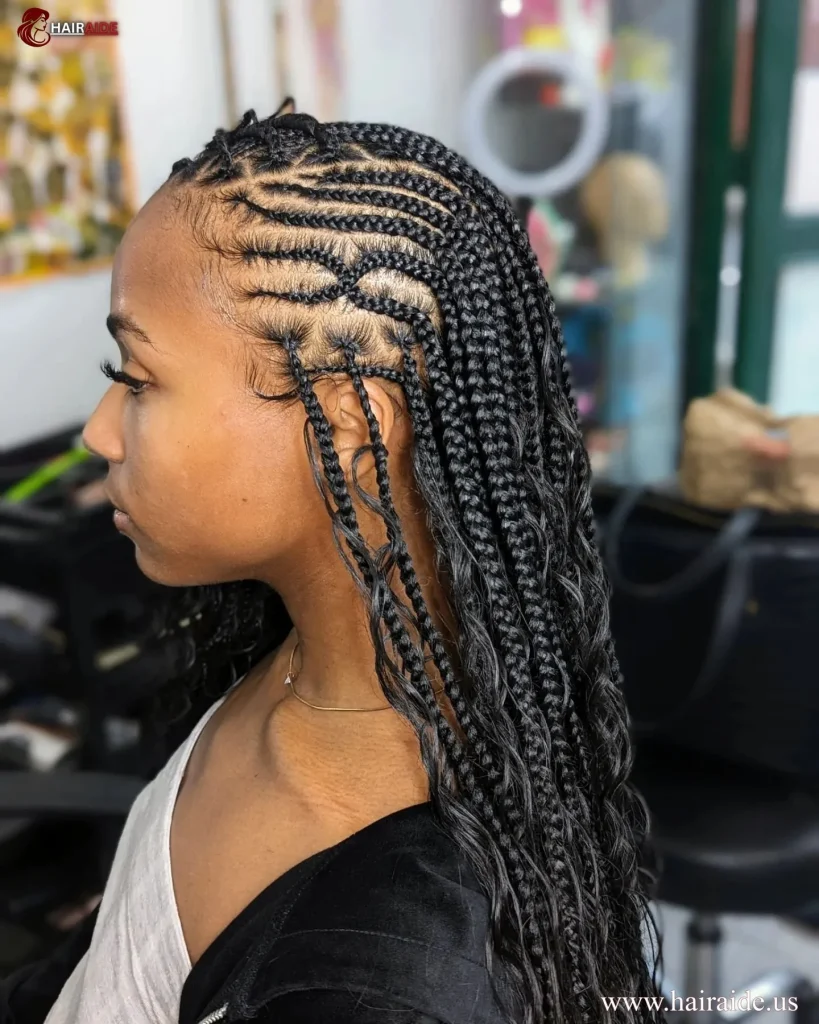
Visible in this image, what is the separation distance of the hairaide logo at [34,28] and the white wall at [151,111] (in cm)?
14

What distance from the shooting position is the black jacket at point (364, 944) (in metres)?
0.51

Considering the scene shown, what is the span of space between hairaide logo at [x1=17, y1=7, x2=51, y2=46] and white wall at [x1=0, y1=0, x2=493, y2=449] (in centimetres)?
14

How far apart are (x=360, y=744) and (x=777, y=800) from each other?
0.80m

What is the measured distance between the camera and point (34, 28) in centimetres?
127

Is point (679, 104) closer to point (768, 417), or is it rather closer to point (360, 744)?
point (768, 417)

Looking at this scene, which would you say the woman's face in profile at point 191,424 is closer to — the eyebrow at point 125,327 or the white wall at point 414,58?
the eyebrow at point 125,327

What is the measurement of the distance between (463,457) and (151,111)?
119cm

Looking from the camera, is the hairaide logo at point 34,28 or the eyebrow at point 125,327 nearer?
the eyebrow at point 125,327

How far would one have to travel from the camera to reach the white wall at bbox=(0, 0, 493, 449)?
141 centimetres

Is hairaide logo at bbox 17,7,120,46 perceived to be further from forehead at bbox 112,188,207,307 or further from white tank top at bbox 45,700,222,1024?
white tank top at bbox 45,700,222,1024

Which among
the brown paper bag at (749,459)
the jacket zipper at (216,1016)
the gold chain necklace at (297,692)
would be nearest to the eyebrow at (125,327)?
the gold chain necklace at (297,692)

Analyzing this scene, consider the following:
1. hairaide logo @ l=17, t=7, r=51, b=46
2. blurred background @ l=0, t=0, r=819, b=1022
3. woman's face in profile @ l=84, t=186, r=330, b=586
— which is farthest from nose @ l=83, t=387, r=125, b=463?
hairaide logo @ l=17, t=7, r=51, b=46

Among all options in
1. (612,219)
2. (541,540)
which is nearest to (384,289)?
(541,540)

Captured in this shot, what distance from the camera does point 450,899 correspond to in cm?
55
